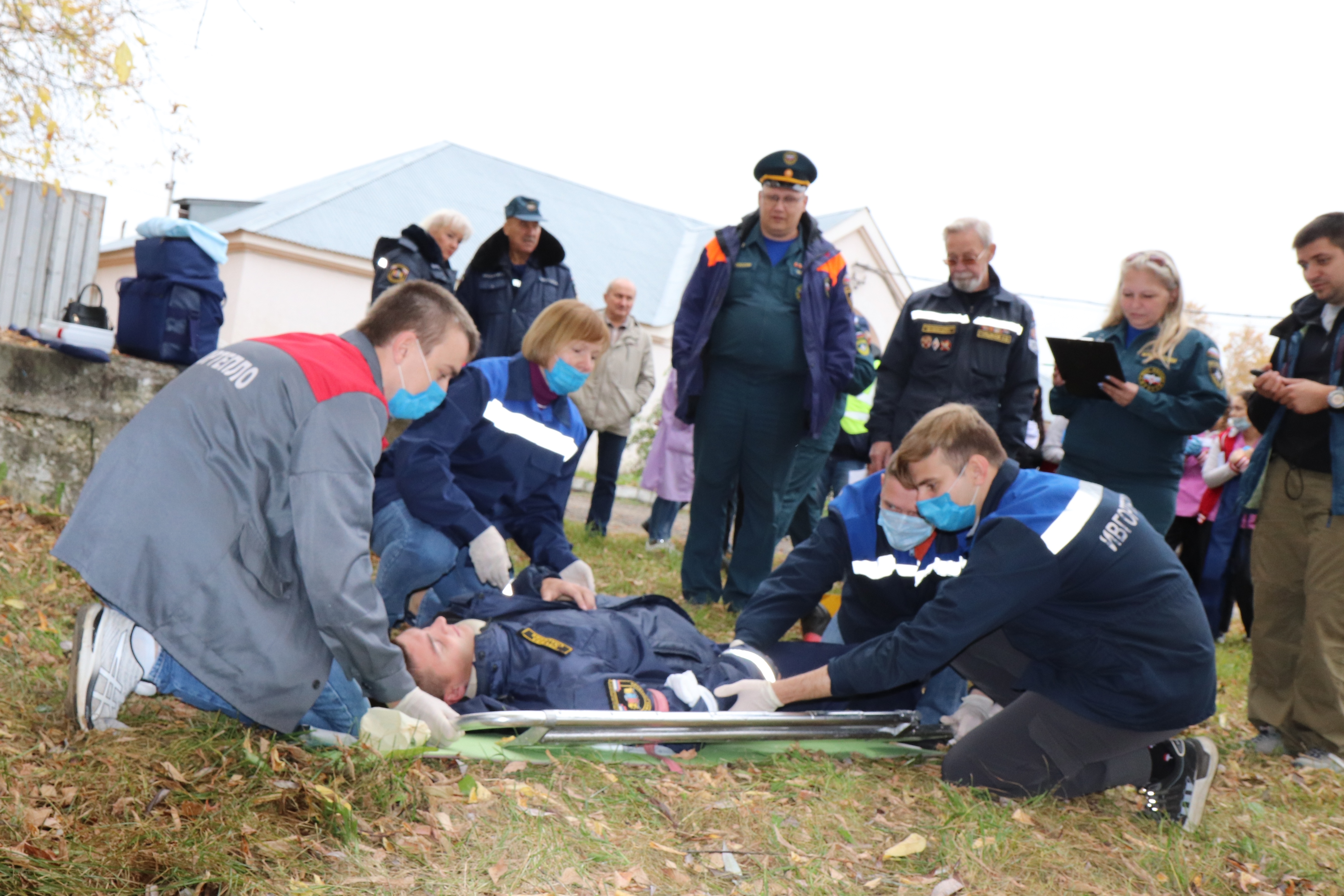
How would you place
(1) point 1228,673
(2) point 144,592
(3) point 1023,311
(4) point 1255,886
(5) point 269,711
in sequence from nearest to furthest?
(2) point 144,592
(5) point 269,711
(4) point 1255,886
(3) point 1023,311
(1) point 1228,673

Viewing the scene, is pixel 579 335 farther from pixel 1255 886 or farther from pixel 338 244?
pixel 338 244

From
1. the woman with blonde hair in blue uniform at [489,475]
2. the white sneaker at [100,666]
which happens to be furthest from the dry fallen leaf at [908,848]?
the white sneaker at [100,666]

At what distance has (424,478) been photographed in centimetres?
410

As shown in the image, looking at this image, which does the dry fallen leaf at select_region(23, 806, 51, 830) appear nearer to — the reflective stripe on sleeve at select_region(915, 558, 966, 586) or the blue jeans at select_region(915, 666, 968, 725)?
the reflective stripe on sleeve at select_region(915, 558, 966, 586)

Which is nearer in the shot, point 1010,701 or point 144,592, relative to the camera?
point 144,592

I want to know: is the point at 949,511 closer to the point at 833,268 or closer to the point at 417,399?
the point at 417,399

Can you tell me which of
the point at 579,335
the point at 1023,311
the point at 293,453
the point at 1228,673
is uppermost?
the point at 1023,311

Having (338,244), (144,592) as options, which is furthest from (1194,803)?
(338,244)

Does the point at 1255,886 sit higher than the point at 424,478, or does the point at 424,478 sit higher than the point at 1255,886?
the point at 424,478

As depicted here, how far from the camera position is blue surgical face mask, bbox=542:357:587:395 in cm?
441

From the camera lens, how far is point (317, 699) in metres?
2.86

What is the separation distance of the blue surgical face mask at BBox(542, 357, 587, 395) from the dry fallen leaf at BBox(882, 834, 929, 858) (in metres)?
2.33

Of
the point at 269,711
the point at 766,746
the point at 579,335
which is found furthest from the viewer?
the point at 579,335

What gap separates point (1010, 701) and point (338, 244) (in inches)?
546
